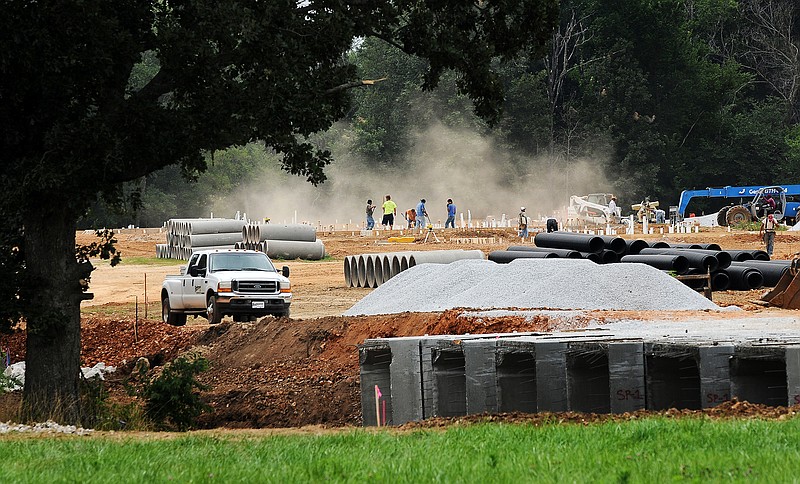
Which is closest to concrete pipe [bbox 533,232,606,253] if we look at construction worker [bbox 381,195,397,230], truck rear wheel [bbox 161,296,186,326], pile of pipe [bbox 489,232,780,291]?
pile of pipe [bbox 489,232,780,291]

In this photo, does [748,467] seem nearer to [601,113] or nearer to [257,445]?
[257,445]

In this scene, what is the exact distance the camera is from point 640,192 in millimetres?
83562

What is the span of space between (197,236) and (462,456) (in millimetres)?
46220

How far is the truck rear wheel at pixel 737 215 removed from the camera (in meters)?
65.6

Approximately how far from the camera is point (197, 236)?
176ft

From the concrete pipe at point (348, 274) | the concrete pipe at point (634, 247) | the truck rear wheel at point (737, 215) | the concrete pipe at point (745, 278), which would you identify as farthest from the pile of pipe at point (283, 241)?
the concrete pipe at point (745, 278)

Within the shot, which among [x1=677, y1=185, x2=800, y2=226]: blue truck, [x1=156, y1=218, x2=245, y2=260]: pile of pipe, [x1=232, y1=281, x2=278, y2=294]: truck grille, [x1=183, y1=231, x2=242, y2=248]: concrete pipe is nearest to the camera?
[x1=232, y1=281, x2=278, y2=294]: truck grille

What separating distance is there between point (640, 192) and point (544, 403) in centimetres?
7285

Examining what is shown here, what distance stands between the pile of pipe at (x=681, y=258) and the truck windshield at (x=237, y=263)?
697 centimetres

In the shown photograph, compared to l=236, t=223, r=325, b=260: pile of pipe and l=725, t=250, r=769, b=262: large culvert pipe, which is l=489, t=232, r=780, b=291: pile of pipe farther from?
l=236, t=223, r=325, b=260: pile of pipe

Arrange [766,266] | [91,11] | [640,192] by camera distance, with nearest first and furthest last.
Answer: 1. [91,11]
2. [766,266]
3. [640,192]

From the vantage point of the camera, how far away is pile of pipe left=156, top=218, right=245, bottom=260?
53594 millimetres

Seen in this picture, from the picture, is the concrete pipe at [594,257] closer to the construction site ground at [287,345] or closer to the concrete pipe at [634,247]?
the concrete pipe at [634,247]

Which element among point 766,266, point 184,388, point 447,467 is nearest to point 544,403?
point 447,467
